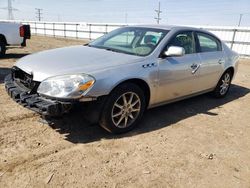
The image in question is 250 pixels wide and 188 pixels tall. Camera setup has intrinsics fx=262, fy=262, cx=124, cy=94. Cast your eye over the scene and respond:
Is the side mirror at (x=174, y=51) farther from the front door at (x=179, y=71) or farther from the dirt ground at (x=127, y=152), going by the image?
the dirt ground at (x=127, y=152)

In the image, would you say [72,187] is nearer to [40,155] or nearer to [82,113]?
[40,155]

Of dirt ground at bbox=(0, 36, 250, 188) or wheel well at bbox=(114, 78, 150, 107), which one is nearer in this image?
dirt ground at bbox=(0, 36, 250, 188)

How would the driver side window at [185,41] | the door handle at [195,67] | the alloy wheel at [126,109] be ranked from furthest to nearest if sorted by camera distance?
1. the door handle at [195,67]
2. the driver side window at [185,41]
3. the alloy wheel at [126,109]

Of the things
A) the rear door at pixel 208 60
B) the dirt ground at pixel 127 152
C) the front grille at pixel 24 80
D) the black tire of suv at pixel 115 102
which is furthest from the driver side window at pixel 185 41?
the front grille at pixel 24 80

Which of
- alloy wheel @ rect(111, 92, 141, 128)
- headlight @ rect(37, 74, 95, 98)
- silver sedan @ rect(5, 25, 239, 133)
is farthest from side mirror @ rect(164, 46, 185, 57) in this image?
headlight @ rect(37, 74, 95, 98)

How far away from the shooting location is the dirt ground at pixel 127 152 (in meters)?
2.83

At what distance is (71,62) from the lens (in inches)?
143

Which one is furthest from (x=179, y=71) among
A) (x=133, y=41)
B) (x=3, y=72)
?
(x=3, y=72)

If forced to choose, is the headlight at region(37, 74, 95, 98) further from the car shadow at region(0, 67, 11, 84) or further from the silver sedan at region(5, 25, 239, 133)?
the car shadow at region(0, 67, 11, 84)

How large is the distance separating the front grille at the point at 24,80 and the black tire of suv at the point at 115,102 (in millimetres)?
945

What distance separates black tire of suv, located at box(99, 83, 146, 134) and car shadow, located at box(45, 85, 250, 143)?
0.11 m

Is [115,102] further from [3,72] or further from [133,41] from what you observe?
[3,72]

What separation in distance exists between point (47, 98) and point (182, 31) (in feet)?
8.80

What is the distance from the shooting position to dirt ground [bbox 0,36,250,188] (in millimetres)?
2830
